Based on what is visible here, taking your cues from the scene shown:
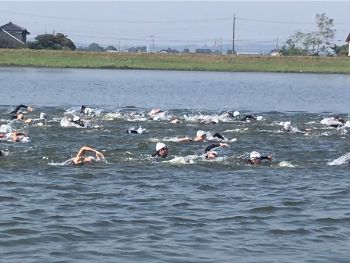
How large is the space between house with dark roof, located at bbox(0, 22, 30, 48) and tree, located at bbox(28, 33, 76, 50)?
6.76 feet

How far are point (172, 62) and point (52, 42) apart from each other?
3043 centimetres

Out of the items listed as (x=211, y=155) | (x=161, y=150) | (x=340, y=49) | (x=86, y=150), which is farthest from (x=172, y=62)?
(x=86, y=150)

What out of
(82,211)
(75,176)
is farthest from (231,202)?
(75,176)

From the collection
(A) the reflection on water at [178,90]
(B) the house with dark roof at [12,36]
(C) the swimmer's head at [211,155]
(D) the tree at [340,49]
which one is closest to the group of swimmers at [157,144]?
(C) the swimmer's head at [211,155]

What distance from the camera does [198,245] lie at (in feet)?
45.3

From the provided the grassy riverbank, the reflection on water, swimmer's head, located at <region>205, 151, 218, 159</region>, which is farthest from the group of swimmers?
the grassy riverbank

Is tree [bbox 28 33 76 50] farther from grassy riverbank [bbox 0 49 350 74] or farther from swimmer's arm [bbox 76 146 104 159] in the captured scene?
swimmer's arm [bbox 76 146 104 159]

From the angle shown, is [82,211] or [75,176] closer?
[82,211]

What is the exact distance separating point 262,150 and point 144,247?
518 inches

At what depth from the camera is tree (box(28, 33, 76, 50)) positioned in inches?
4535

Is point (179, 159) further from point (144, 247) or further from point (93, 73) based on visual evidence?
point (93, 73)

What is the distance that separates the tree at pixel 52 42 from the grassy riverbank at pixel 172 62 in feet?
72.8

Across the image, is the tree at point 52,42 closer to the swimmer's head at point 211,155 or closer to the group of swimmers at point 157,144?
the group of swimmers at point 157,144

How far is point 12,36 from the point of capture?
123312 mm
